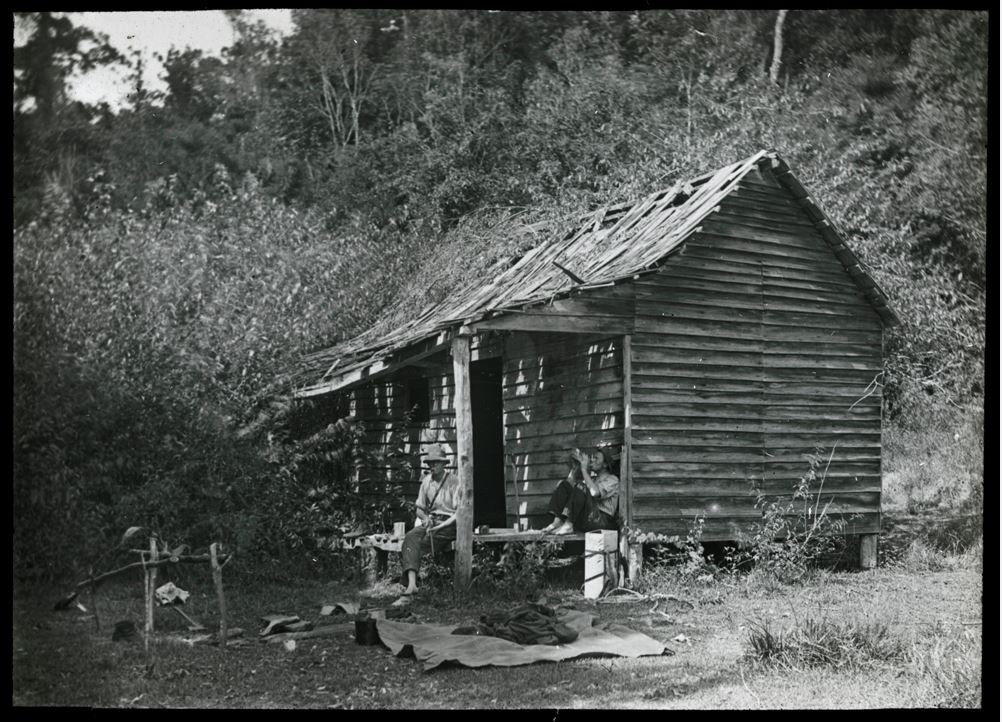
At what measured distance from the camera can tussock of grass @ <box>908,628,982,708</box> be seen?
869cm

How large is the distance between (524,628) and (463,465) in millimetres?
2421

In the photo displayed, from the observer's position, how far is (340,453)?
13.5m

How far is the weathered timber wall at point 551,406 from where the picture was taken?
12.1 meters

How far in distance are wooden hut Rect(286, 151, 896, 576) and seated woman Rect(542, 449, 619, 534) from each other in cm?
18

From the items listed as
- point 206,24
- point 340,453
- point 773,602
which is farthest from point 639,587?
point 206,24

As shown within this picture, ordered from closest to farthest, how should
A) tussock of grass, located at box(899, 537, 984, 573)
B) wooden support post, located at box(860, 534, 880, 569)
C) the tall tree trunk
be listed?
tussock of grass, located at box(899, 537, 984, 573), the tall tree trunk, wooden support post, located at box(860, 534, 880, 569)

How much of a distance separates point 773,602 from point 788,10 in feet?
18.9

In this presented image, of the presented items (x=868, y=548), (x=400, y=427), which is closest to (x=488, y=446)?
(x=400, y=427)

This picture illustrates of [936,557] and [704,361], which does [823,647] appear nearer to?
[936,557]

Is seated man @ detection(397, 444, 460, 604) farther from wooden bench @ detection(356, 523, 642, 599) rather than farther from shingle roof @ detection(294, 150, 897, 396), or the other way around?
shingle roof @ detection(294, 150, 897, 396)

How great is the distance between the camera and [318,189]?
1612 centimetres

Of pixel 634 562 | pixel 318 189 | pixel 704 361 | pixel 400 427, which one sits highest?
pixel 318 189

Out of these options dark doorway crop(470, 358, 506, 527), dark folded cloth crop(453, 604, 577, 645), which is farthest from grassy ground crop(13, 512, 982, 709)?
A: dark doorway crop(470, 358, 506, 527)

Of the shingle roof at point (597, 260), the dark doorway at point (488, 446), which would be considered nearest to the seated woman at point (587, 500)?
the shingle roof at point (597, 260)
